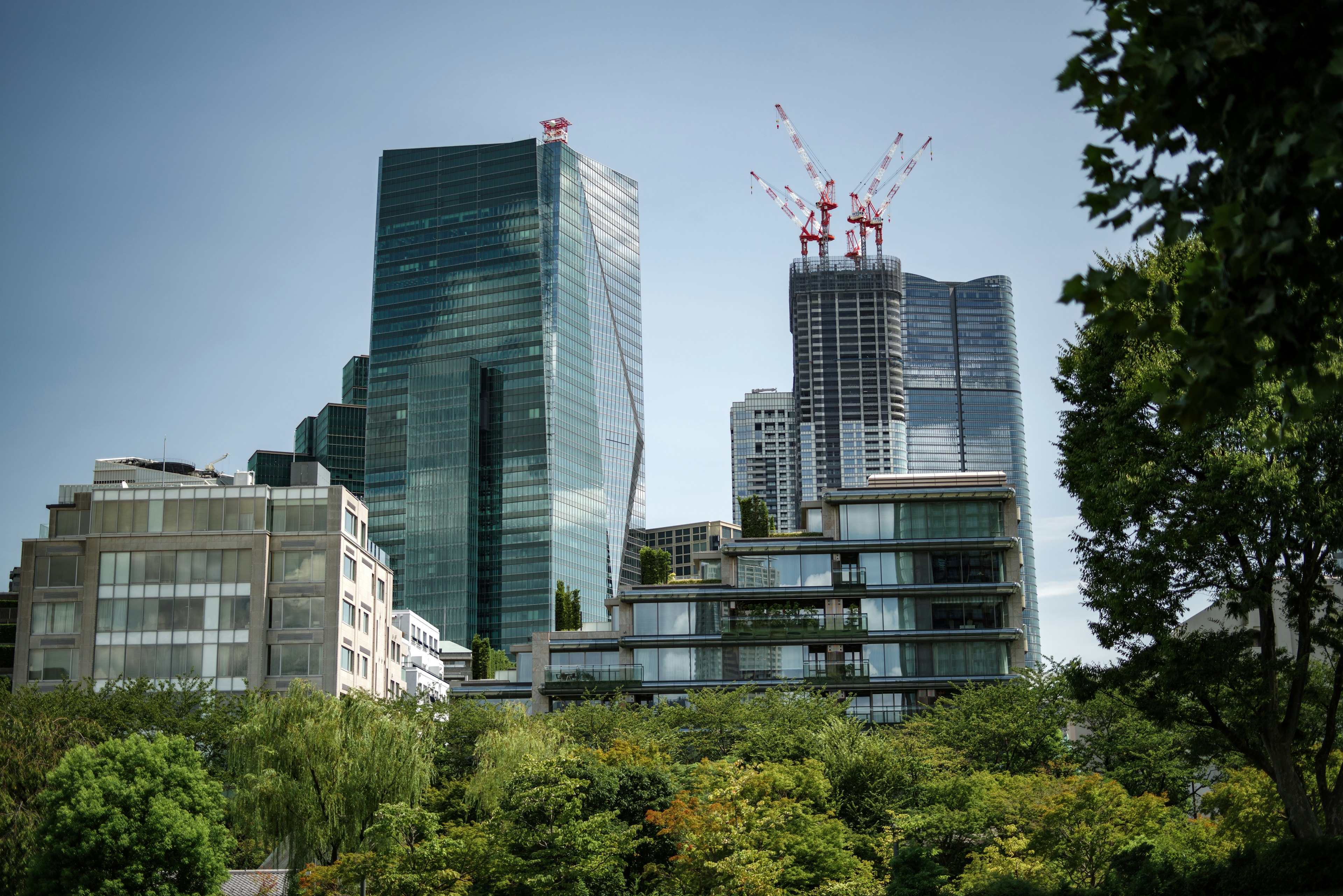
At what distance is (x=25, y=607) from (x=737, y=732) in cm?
5299

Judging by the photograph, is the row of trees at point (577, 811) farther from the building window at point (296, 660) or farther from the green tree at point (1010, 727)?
the building window at point (296, 660)

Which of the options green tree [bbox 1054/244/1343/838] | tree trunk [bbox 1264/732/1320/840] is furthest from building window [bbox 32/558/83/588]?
tree trunk [bbox 1264/732/1320/840]

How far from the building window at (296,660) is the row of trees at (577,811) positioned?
89.5 feet

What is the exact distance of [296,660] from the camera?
84.4 meters

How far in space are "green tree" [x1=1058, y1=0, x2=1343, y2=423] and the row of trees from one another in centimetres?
2309

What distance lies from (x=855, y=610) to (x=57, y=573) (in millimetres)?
55249

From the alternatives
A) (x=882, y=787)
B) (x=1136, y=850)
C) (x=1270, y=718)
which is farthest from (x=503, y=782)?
(x=1270, y=718)

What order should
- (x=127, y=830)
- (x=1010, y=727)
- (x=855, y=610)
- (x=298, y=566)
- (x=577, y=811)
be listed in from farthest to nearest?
(x=298, y=566), (x=855, y=610), (x=1010, y=727), (x=127, y=830), (x=577, y=811)

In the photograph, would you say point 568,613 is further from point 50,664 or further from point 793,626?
point 50,664

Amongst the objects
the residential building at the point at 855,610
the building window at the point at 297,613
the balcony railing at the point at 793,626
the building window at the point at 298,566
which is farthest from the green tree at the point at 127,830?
the balcony railing at the point at 793,626

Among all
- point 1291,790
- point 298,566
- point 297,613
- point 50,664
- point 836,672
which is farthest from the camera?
point 298,566

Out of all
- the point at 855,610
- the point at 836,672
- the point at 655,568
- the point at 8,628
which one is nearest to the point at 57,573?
the point at 8,628

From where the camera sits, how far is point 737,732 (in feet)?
207

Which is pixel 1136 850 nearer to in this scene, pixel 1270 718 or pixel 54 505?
pixel 1270 718
